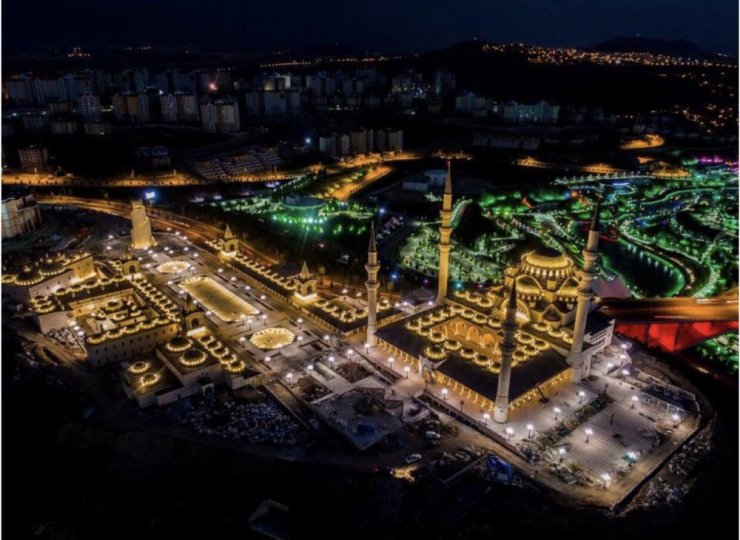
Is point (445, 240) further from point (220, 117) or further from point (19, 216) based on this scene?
point (220, 117)

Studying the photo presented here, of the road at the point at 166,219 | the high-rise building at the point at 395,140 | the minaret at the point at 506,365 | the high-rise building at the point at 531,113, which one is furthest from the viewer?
the high-rise building at the point at 531,113

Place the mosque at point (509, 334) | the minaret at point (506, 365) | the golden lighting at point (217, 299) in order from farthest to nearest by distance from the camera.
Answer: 1. the golden lighting at point (217, 299)
2. the mosque at point (509, 334)
3. the minaret at point (506, 365)

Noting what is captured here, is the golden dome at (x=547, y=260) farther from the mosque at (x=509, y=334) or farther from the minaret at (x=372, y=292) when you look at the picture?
the minaret at (x=372, y=292)

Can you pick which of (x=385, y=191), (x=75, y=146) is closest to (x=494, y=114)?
(x=385, y=191)

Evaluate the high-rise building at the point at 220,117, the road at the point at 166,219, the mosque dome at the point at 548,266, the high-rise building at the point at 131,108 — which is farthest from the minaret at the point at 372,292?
the high-rise building at the point at 131,108

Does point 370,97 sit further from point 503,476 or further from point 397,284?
point 503,476

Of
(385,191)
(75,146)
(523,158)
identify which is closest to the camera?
(385,191)
